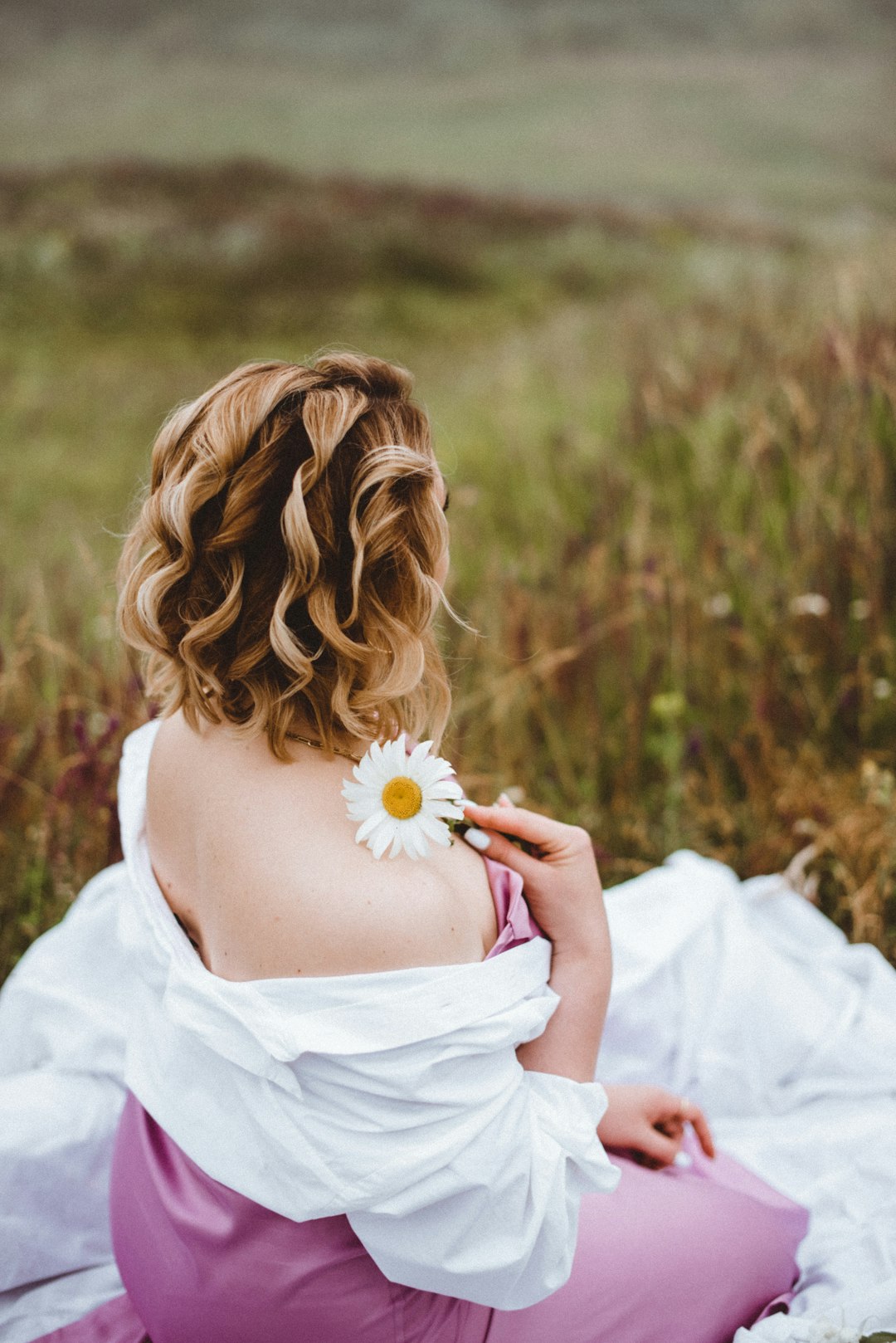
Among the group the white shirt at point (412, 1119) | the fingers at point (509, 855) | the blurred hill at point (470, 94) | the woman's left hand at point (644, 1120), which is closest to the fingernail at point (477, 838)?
the fingers at point (509, 855)

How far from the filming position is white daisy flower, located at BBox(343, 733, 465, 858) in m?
0.97

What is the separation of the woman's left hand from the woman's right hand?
0.27 meters

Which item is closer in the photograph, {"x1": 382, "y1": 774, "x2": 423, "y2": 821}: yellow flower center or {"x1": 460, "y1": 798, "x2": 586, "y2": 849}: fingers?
{"x1": 382, "y1": 774, "x2": 423, "y2": 821}: yellow flower center

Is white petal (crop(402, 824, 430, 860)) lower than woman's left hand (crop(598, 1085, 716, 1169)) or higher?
higher

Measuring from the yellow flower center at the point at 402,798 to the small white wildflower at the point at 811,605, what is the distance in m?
1.74

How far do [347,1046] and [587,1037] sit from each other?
1.15 feet

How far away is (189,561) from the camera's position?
1031mm

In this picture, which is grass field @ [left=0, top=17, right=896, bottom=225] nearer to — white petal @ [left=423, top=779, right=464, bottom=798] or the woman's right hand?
the woman's right hand

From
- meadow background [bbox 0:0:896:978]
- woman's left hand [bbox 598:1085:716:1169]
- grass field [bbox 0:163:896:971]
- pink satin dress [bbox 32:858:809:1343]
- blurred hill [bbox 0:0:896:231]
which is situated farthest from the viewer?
blurred hill [bbox 0:0:896:231]

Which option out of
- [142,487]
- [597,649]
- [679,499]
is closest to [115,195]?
[679,499]

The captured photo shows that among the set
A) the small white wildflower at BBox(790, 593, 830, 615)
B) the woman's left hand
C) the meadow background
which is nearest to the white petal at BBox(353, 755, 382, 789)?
the meadow background

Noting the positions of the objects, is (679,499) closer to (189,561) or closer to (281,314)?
(189,561)

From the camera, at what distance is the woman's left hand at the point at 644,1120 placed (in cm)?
130

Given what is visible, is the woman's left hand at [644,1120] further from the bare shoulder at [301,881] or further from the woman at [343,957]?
the bare shoulder at [301,881]
